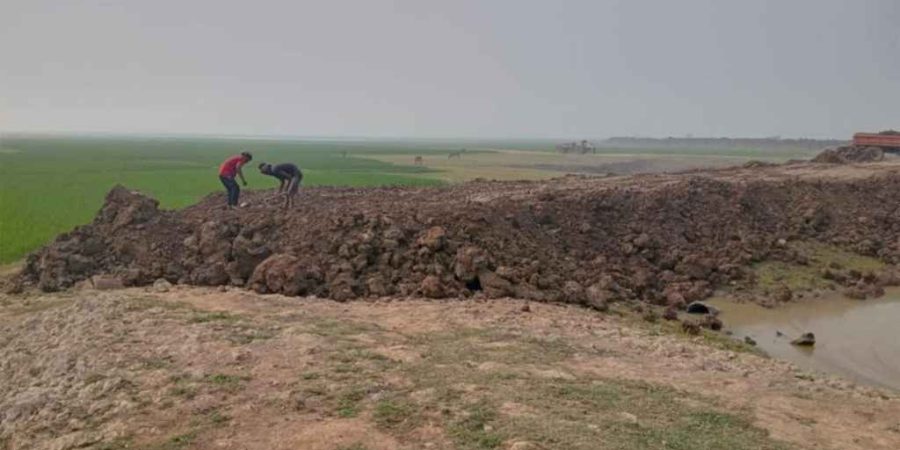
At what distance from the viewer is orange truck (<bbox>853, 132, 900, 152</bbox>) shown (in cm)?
3400

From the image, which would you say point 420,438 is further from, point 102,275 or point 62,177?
point 62,177

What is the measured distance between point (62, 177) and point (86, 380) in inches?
1430

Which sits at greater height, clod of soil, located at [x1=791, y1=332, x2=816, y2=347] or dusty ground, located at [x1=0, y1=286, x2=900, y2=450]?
dusty ground, located at [x1=0, y1=286, x2=900, y2=450]

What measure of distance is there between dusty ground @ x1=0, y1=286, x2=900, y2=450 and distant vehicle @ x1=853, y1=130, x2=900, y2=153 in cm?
2967

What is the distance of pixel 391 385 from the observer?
23.8 ft

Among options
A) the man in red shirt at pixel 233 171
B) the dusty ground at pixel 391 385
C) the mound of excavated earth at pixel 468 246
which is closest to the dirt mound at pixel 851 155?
the mound of excavated earth at pixel 468 246

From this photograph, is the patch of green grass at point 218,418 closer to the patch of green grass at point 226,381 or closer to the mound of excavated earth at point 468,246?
the patch of green grass at point 226,381

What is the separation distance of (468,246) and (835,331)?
20.9ft

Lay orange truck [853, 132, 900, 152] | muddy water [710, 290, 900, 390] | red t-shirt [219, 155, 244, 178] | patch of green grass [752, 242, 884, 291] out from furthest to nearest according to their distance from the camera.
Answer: orange truck [853, 132, 900, 152] → red t-shirt [219, 155, 244, 178] → patch of green grass [752, 242, 884, 291] → muddy water [710, 290, 900, 390]

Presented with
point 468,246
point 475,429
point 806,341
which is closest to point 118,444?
point 475,429

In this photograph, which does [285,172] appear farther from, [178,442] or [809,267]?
[809,267]

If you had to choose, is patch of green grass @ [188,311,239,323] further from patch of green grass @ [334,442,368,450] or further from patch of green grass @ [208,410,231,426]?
patch of green grass @ [334,442,368,450]

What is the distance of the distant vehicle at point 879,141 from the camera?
112 ft

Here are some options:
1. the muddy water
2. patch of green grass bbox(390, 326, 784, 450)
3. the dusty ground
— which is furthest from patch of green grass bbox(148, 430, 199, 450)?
the muddy water
